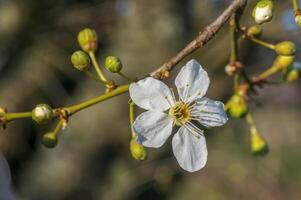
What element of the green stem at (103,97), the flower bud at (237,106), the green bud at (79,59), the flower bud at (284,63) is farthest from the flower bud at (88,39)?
the flower bud at (284,63)

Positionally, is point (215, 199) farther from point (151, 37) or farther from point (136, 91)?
point (136, 91)

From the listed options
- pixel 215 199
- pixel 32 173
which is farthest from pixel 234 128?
pixel 215 199

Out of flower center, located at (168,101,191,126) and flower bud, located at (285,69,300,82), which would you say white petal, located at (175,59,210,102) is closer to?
flower center, located at (168,101,191,126)

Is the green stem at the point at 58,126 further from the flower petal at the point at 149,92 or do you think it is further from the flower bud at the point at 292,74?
the flower bud at the point at 292,74

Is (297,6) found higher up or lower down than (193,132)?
higher up

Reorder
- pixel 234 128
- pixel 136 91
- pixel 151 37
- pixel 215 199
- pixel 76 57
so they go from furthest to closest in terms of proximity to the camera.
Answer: pixel 215 199, pixel 234 128, pixel 151 37, pixel 76 57, pixel 136 91

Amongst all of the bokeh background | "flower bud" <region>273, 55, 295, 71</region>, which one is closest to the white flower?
"flower bud" <region>273, 55, 295, 71</region>
